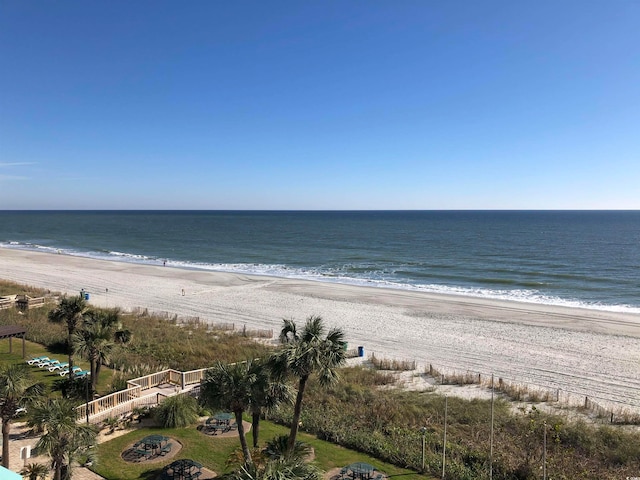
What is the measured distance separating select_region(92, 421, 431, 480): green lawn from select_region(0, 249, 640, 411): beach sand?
36.7ft

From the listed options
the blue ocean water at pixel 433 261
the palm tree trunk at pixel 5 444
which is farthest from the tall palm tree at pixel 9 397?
the blue ocean water at pixel 433 261

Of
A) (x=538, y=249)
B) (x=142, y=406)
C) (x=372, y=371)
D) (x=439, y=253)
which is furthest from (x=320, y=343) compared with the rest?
(x=538, y=249)

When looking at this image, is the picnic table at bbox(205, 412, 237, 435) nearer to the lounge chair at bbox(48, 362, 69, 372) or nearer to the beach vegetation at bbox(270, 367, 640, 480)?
the beach vegetation at bbox(270, 367, 640, 480)

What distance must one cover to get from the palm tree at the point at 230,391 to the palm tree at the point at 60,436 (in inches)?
111

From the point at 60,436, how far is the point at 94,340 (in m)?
6.79

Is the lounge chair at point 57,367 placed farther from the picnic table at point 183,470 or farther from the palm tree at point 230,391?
the palm tree at point 230,391

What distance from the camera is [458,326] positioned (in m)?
32.0

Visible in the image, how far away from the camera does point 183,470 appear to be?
39.2ft

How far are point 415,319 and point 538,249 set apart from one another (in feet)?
176

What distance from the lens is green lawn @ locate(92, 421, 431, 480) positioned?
12.5 m

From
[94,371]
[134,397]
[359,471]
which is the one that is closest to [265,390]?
[359,471]

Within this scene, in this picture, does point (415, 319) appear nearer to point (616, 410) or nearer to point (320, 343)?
point (616, 410)

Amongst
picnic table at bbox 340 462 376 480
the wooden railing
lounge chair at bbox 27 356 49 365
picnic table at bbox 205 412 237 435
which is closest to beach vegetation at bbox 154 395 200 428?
picnic table at bbox 205 412 237 435

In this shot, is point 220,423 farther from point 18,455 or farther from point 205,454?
point 18,455
